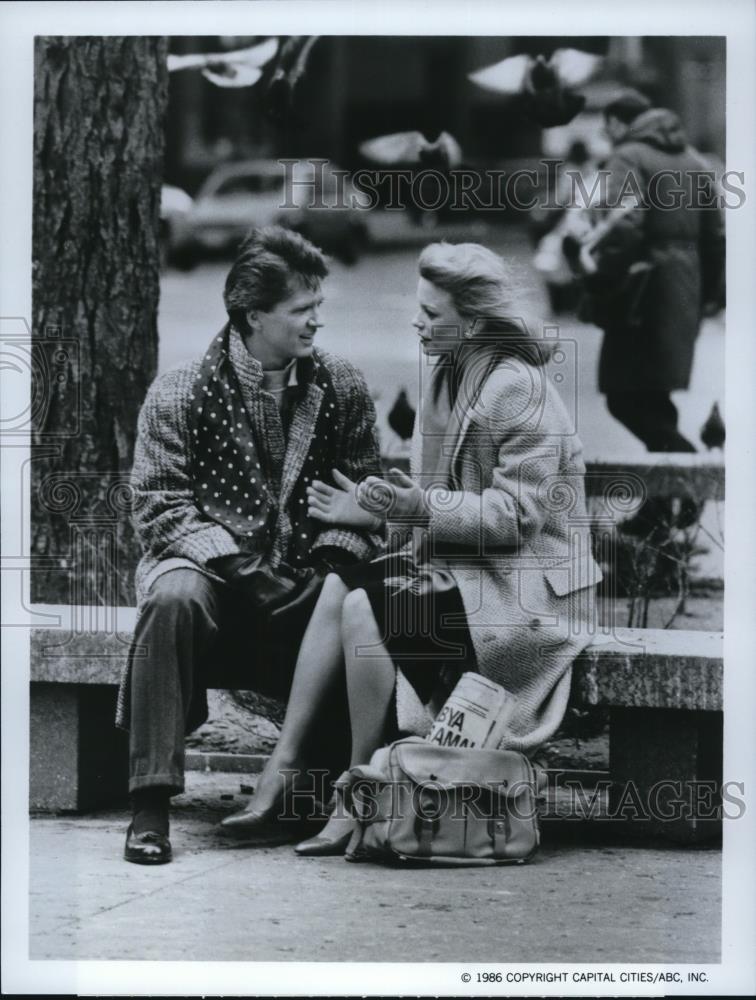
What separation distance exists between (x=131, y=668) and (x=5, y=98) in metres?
1.84

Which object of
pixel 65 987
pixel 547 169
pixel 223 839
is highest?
pixel 547 169

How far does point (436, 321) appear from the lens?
6422 mm

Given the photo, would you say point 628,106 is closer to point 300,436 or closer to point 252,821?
point 300,436

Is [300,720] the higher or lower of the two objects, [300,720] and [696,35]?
the lower

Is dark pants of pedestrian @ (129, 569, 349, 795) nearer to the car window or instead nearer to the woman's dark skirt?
the woman's dark skirt

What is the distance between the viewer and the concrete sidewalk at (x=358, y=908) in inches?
238

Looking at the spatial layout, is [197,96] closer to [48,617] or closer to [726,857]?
[48,617]

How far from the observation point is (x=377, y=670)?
635cm

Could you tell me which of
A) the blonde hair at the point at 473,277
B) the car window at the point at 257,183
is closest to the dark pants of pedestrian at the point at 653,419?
the blonde hair at the point at 473,277

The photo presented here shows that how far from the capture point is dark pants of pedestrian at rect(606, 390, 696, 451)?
6.64m

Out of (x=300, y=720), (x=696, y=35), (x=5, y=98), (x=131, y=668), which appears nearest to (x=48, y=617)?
(x=131, y=668)

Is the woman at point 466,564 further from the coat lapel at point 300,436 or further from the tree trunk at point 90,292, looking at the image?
the tree trunk at point 90,292

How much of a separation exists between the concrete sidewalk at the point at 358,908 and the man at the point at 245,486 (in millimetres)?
192

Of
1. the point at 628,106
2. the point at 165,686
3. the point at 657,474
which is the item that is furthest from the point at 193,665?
the point at 628,106
